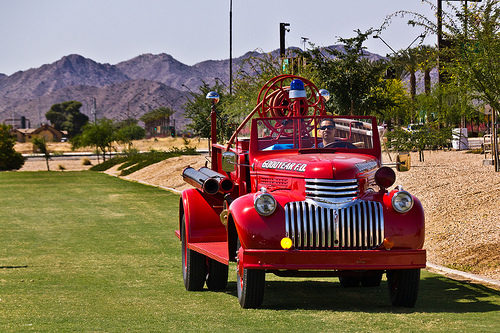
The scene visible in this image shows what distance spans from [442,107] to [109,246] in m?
28.0

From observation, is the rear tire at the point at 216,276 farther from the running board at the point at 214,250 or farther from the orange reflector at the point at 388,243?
the orange reflector at the point at 388,243

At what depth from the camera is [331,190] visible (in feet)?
25.7

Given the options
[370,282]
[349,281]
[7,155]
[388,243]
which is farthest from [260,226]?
[7,155]

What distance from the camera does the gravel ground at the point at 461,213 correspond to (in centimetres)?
1244

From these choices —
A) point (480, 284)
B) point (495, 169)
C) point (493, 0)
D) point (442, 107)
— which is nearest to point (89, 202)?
point (495, 169)

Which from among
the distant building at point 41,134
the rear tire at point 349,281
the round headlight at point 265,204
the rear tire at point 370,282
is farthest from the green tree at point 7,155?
the distant building at point 41,134

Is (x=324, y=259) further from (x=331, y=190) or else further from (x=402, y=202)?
→ (x=402, y=202)

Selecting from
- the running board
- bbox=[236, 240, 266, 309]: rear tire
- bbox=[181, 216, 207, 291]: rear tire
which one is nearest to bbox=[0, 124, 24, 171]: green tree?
bbox=[181, 216, 207, 291]: rear tire

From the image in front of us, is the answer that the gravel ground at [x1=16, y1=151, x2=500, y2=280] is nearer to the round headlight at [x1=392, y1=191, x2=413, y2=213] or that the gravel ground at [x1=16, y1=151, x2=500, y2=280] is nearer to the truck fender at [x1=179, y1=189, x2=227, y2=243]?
the round headlight at [x1=392, y1=191, x2=413, y2=213]

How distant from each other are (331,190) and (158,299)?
8.74 ft

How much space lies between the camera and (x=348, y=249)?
7789mm

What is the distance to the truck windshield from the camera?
9188mm

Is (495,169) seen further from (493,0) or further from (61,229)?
(61,229)

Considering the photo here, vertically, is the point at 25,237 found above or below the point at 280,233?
below
